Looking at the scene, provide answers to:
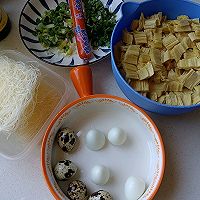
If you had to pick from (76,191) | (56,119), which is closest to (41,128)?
(56,119)

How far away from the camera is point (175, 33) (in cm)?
88

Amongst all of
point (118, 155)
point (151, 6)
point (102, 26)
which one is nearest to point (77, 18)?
point (102, 26)

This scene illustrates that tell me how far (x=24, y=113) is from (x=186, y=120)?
0.35m

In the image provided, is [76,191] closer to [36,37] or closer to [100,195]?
[100,195]

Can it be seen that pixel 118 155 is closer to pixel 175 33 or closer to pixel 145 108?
pixel 145 108

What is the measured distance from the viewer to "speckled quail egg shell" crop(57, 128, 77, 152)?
0.81 meters

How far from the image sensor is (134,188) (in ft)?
2.58

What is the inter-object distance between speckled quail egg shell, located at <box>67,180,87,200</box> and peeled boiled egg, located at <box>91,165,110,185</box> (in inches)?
1.1

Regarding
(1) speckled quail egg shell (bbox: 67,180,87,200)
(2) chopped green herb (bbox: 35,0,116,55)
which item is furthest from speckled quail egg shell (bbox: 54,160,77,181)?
(2) chopped green herb (bbox: 35,0,116,55)

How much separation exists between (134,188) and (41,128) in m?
0.23

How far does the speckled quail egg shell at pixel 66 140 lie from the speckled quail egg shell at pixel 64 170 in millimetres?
33

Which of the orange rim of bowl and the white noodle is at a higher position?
the white noodle

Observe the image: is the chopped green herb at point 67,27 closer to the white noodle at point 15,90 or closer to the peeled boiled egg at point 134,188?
the white noodle at point 15,90

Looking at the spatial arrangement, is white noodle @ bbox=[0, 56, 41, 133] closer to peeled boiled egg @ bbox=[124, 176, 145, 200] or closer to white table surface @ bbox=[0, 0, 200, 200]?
white table surface @ bbox=[0, 0, 200, 200]
